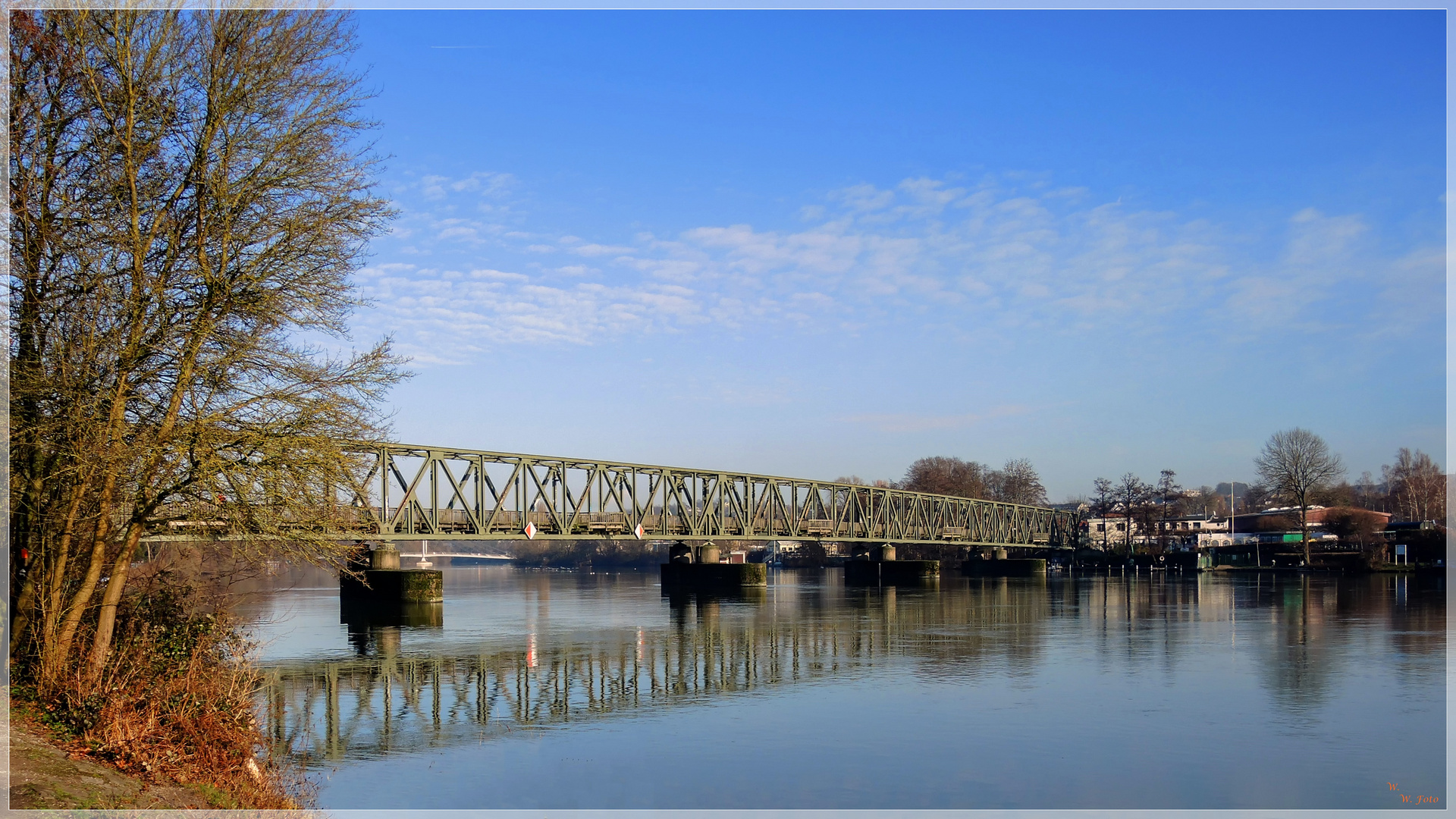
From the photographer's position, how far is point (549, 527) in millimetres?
80312

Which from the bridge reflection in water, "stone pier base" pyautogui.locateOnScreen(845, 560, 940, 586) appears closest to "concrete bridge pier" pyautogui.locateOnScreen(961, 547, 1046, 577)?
"stone pier base" pyautogui.locateOnScreen(845, 560, 940, 586)

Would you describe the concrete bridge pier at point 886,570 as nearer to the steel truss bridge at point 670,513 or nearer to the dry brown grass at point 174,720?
the steel truss bridge at point 670,513

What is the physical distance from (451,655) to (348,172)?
22707mm

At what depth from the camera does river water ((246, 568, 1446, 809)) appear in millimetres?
18516

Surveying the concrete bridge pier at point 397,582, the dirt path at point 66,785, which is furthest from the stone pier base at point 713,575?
the dirt path at point 66,785

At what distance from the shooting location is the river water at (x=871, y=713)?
18.5 m

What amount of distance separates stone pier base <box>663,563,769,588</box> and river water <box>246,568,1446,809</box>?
41076mm

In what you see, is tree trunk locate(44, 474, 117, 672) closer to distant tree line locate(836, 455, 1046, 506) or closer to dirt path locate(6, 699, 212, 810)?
dirt path locate(6, 699, 212, 810)

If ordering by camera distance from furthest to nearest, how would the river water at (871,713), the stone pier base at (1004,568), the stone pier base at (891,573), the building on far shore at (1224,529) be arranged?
the building on far shore at (1224,529), the stone pier base at (1004,568), the stone pier base at (891,573), the river water at (871,713)

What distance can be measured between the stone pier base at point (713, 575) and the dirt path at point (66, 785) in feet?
265

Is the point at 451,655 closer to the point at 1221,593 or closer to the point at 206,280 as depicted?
the point at 206,280

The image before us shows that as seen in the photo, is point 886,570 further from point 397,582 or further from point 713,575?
point 397,582

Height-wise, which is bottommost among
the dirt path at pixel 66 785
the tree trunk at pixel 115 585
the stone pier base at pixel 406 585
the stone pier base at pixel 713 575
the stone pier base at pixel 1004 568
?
the stone pier base at pixel 1004 568

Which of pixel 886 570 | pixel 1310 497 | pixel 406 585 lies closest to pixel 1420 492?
pixel 1310 497
